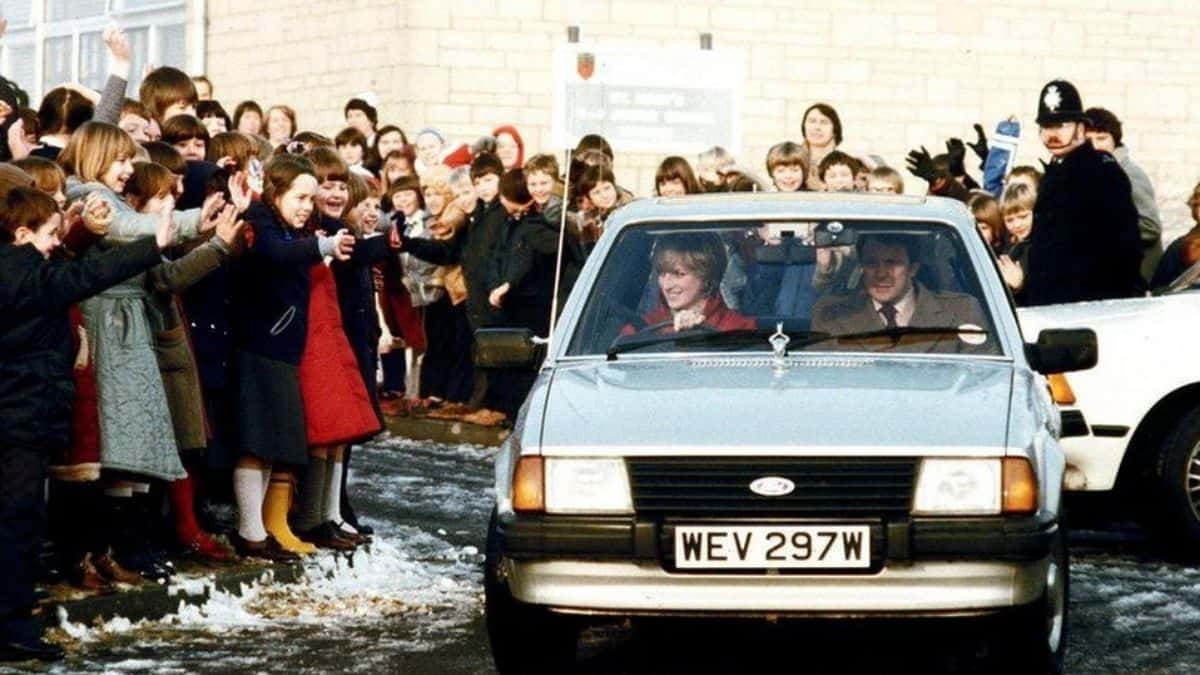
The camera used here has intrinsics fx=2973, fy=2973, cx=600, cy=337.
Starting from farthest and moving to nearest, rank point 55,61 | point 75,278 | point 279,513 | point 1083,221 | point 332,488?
point 55,61 < point 1083,221 < point 332,488 < point 279,513 < point 75,278

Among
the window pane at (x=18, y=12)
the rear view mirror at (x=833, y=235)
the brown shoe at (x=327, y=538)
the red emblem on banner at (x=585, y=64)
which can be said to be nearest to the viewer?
the rear view mirror at (x=833, y=235)

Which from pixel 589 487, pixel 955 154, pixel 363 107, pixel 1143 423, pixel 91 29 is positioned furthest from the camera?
pixel 91 29

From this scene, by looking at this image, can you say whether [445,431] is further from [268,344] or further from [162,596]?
[162,596]

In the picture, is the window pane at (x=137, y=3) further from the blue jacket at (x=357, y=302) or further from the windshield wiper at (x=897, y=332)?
the windshield wiper at (x=897, y=332)

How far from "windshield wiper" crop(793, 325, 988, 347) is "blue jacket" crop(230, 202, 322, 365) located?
3022 millimetres

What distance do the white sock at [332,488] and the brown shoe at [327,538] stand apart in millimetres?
62

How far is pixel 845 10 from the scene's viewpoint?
91.0ft

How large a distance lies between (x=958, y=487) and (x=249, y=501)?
14.1ft

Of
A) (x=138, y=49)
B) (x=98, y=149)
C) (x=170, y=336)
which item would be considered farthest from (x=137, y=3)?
(x=98, y=149)

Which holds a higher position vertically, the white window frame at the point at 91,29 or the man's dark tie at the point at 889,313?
the white window frame at the point at 91,29

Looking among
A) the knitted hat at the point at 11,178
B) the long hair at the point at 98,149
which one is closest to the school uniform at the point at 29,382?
the knitted hat at the point at 11,178

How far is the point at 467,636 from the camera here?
34.3 ft

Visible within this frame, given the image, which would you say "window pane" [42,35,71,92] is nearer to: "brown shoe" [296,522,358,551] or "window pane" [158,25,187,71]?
"window pane" [158,25,187,71]

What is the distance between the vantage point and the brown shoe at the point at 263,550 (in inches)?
477
